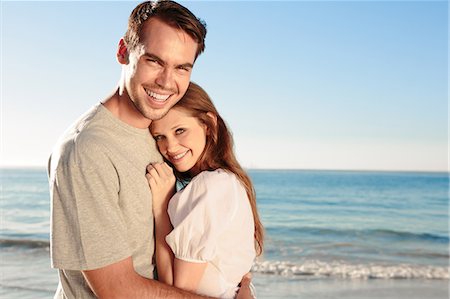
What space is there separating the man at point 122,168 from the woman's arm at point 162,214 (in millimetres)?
35

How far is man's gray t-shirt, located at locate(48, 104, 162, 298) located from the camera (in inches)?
87.7

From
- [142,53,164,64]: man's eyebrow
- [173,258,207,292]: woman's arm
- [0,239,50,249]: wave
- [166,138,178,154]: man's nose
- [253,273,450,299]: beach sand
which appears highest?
[142,53,164,64]: man's eyebrow

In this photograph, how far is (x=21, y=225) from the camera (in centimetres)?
1539

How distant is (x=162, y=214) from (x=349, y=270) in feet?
24.3

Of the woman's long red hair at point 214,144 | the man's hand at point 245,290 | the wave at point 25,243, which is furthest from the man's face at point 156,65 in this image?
the wave at point 25,243

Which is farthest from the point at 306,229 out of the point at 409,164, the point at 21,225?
the point at 409,164

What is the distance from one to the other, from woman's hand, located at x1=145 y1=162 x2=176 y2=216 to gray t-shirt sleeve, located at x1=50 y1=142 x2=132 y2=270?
0.29m

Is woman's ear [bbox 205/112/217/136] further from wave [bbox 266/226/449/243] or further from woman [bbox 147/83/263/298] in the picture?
wave [bbox 266/226/449/243]

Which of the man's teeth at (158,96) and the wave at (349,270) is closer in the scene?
the man's teeth at (158,96)

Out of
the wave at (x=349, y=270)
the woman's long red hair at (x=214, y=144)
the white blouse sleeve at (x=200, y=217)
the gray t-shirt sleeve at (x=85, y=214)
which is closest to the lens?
the gray t-shirt sleeve at (x=85, y=214)

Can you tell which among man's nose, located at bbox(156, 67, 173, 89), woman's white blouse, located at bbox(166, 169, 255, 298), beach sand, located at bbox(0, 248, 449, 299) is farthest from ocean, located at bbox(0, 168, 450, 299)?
man's nose, located at bbox(156, 67, 173, 89)

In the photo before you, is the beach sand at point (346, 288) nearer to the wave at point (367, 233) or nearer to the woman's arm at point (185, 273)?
the woman's arm at point (185, 273)

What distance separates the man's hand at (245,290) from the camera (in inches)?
106

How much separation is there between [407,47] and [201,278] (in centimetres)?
3078
